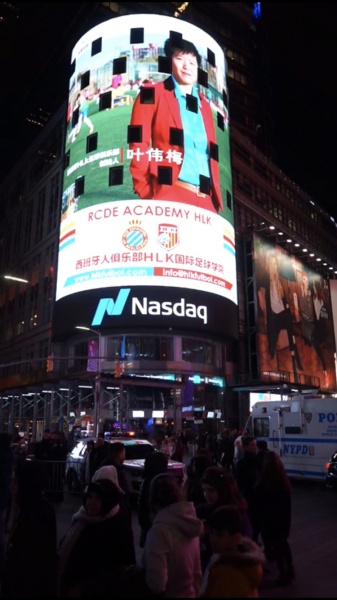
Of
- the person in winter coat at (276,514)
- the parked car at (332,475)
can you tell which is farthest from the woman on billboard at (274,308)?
the person in winter coat at (276,514)

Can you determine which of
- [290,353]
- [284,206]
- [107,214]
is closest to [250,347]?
[290,353]

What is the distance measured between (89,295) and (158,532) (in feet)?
121

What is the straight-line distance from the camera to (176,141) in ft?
143

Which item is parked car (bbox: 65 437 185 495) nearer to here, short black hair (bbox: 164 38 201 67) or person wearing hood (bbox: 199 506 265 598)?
person wearing hood (bbox: 199 506 265 598)

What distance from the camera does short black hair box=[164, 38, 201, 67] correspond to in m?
46.3

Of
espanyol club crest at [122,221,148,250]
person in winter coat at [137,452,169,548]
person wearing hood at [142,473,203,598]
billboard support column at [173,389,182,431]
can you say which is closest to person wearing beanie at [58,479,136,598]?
person wearing hood at [142,473,203,598]

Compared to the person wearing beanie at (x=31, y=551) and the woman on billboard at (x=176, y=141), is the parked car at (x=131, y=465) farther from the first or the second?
the woman on billboard at (x=176, y=141)

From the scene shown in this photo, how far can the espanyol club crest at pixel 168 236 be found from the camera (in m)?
39.7

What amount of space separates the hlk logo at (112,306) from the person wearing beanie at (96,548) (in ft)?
115

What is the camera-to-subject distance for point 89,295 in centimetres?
4034

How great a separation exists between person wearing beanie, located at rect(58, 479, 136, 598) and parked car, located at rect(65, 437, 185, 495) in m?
9.37

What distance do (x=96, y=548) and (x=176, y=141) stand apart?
42.3 metres

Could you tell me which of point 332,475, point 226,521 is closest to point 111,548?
point 226,521

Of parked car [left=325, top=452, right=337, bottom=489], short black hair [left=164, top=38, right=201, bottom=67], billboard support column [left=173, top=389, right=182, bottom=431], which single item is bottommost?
parked car [left=325, top=452, right=337, bottom=489]
